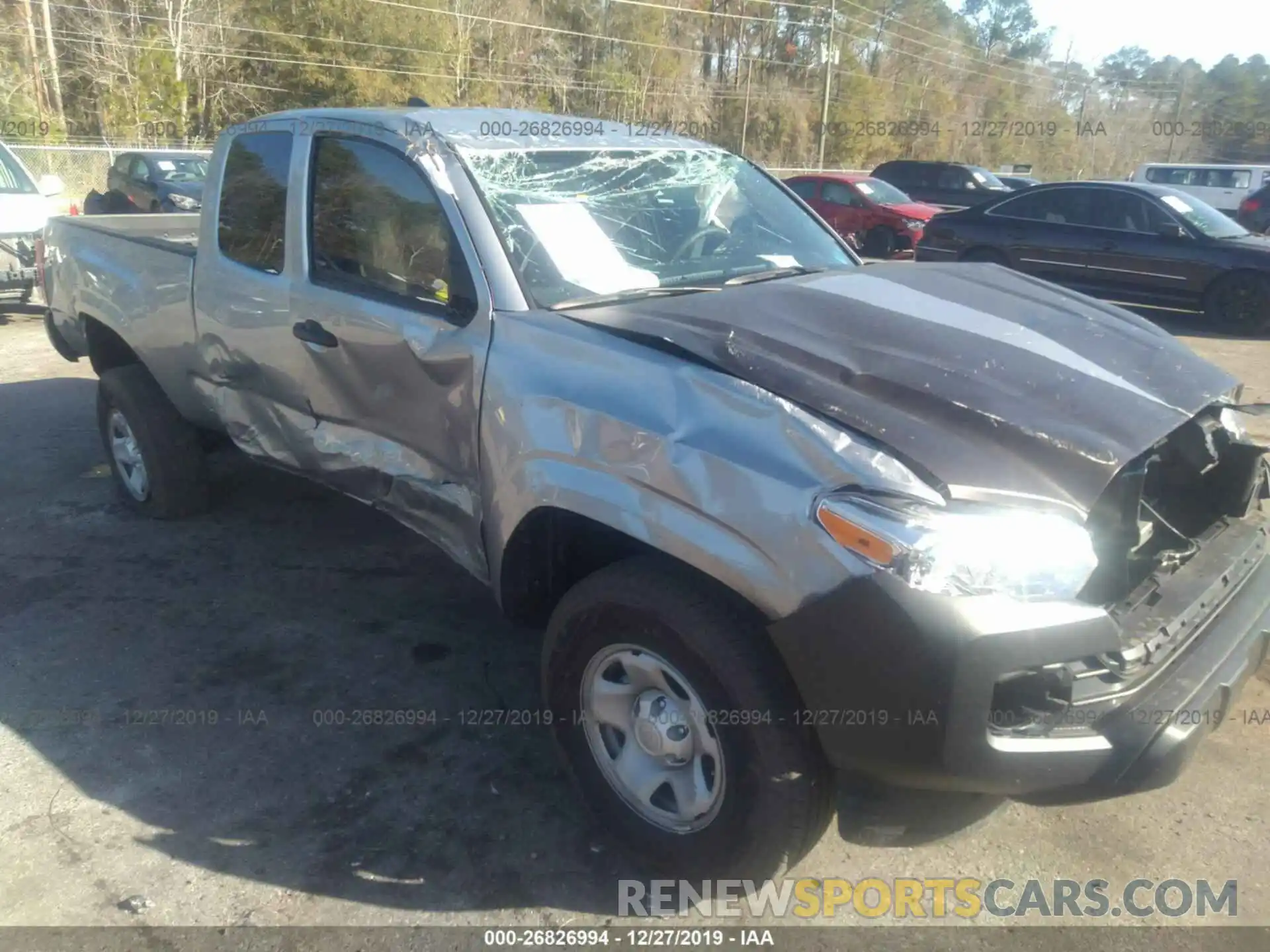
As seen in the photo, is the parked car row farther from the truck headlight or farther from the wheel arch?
the truck headlight

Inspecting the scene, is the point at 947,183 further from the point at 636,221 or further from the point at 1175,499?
the point at 1175,499

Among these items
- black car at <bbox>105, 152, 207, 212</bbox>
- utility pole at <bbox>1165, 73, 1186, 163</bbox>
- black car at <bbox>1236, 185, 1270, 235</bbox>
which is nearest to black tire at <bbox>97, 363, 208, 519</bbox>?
black car at <bbox>105, 152, 207, 212</bbox>

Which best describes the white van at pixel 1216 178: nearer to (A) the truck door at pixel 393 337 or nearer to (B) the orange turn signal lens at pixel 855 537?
(A) the truck door at pixel 393 337

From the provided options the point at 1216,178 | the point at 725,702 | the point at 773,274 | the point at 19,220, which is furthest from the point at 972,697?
the point at 1216,178

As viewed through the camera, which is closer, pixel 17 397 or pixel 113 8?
pixel 17 397

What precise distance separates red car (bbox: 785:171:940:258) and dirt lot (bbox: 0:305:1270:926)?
1323cm

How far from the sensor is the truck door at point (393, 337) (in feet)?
10.2

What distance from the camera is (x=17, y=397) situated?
751 centimetres

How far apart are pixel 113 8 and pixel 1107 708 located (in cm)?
3866

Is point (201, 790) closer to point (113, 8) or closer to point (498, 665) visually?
point (498, 665)

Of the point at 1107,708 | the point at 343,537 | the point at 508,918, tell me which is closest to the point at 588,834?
the point at 508,918

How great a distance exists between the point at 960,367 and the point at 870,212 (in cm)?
1480

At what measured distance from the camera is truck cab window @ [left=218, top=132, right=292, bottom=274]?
12.8 feet

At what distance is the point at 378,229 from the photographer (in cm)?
348
